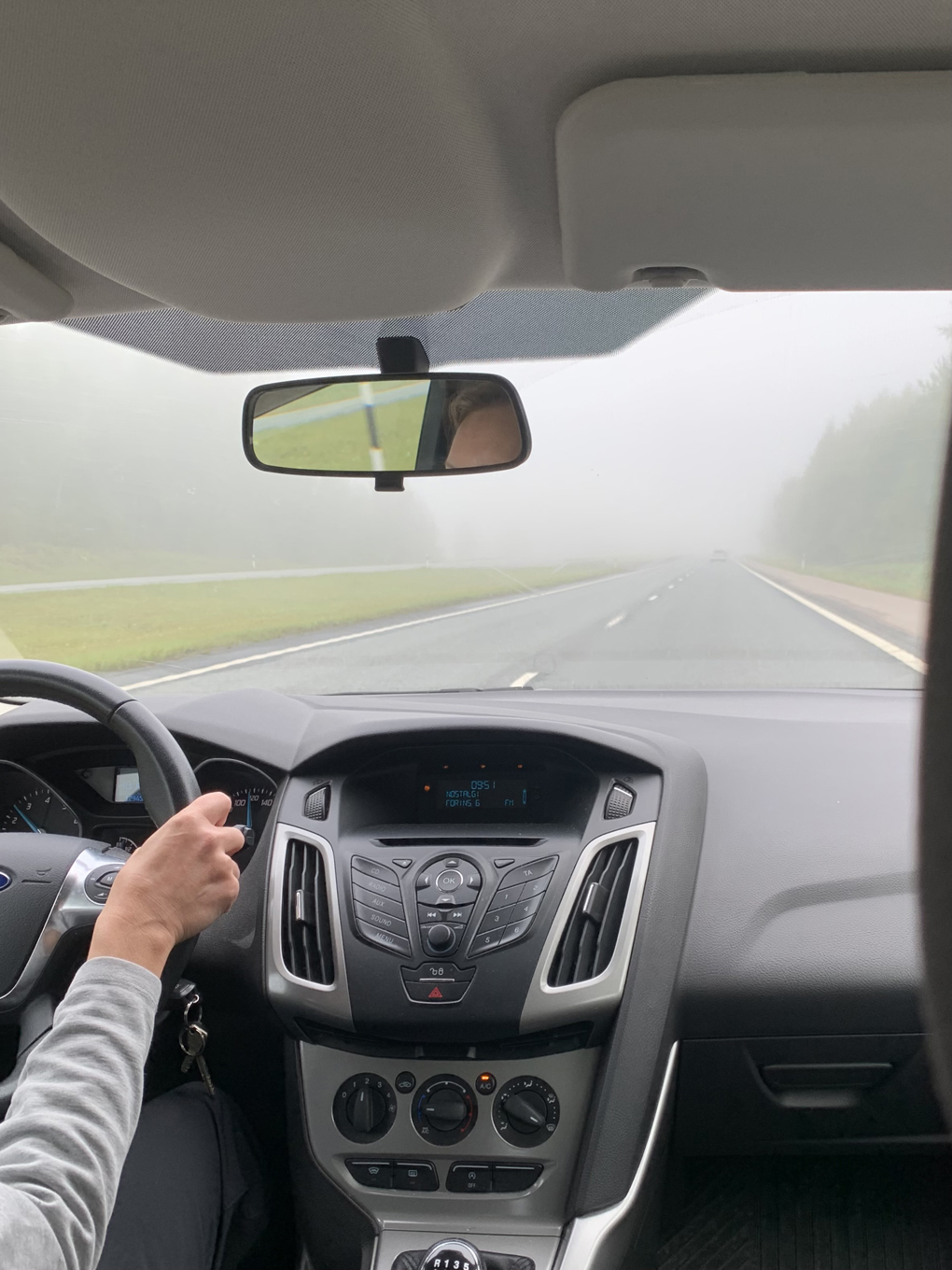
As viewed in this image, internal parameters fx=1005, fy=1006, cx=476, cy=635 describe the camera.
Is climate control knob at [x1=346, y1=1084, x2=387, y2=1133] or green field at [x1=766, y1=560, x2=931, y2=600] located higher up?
green field at [x1=766, y1=560, x2=931, y2=600]

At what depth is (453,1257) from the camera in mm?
2783

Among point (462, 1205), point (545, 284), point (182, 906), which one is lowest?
point (462, 1205)

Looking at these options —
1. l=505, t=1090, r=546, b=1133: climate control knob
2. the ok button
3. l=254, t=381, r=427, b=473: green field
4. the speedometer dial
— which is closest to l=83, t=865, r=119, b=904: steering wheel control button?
the speedometer dial

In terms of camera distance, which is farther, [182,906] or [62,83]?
[182,906]

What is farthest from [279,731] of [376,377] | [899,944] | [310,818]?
[899,944]

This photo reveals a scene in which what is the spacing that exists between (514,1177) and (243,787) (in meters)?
1.48

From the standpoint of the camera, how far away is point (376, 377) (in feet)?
9.75

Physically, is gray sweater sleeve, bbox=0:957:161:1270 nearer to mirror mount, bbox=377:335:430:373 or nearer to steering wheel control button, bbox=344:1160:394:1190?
steering wheel control button, bbox=344:1160:394:1190

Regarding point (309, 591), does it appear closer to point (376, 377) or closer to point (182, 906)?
point (376, 377)

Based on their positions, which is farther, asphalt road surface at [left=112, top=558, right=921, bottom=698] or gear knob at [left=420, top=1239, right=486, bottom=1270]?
asphalt road surface at [left=112, top=558, right=921, bottom=698]

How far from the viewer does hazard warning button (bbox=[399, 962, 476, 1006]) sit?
2842 mm

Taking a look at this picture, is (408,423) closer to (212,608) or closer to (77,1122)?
(77,1122)

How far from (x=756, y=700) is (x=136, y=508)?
4.28 m

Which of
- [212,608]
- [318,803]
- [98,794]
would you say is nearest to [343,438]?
[318,803]
